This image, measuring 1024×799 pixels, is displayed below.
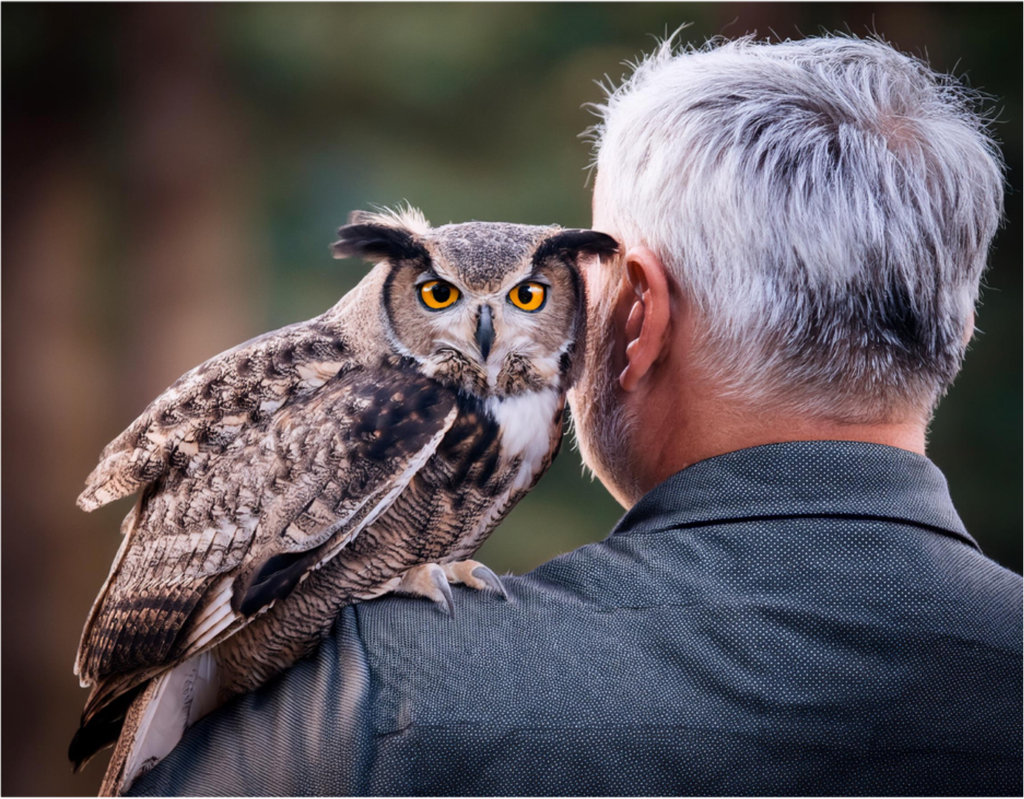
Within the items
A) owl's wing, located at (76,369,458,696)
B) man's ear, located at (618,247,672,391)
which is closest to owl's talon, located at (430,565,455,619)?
owl's wing, located at (76,369,458,696)

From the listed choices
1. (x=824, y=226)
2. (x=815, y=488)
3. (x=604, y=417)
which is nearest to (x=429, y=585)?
(x=604, y=417)

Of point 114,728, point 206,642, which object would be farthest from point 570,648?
point 114,728

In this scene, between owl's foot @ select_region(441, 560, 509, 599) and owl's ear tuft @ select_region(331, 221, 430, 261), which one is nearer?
owl's foot @ select_region(441, 560, 509, 599)

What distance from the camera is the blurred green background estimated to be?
3199 mm

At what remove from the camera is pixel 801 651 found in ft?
2.39

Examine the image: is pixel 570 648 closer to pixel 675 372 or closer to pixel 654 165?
pixel 675 372

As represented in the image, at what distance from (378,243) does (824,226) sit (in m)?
0.56

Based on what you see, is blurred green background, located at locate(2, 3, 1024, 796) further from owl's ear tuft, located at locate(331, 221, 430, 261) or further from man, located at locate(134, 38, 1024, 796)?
man, located at locate(134, 38, 1024, 796)

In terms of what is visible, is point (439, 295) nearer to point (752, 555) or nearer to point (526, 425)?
point (526, 425)

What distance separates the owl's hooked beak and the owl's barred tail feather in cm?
56

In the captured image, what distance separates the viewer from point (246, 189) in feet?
12.0

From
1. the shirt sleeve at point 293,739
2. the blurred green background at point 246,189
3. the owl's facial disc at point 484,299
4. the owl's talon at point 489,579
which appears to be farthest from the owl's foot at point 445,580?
the blurred green background at point 246,189

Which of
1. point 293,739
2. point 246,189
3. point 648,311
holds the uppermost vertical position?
point 246,189

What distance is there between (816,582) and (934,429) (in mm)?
3949
